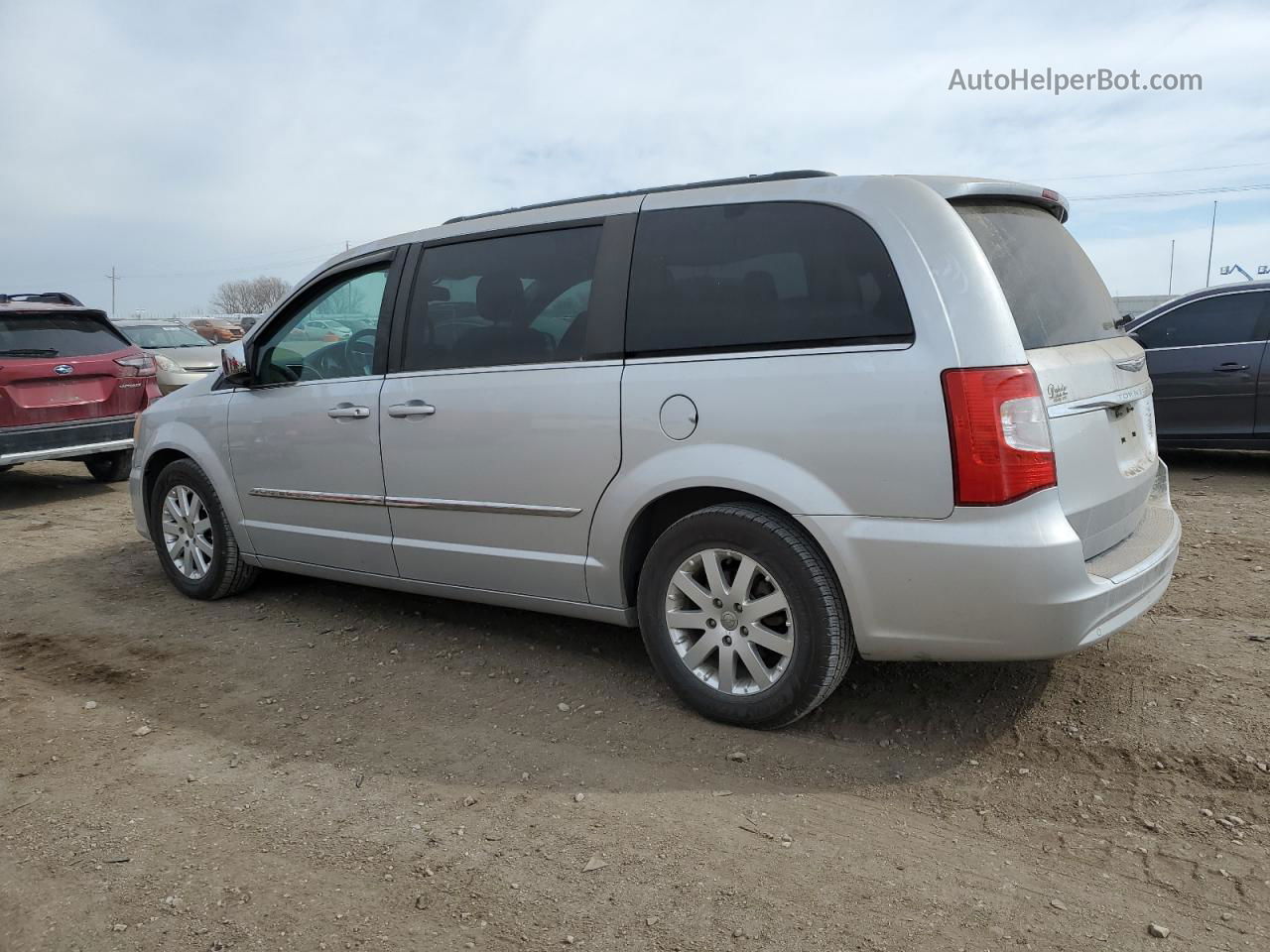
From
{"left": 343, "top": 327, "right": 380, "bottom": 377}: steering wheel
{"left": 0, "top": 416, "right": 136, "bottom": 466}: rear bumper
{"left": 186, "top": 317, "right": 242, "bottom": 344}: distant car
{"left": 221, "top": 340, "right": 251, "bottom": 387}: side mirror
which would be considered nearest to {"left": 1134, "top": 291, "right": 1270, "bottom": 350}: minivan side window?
{"left": 343, "top": 327, "right": 380, "bottom": 377}: steering wheel

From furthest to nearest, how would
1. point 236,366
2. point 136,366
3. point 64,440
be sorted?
point 136,366, point 64,440, point 236,366

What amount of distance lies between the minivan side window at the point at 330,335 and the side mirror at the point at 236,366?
82 mm

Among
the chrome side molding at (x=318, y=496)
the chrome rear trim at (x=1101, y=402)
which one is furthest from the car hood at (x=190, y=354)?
the chrome rear trim at (x=1101, y=402)

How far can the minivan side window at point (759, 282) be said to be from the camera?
323 cm

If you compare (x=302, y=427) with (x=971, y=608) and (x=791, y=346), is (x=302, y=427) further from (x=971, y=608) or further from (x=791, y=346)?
(x=971, y=608)

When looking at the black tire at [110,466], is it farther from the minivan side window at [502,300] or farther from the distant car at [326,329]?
the minivan side window at [502,300]

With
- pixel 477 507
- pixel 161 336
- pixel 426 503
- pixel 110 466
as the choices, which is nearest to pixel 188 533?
pixel 426 503

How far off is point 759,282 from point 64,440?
7.59 metres

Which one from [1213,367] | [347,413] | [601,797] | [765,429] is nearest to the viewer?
[601,797]

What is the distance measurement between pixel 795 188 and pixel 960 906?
2243 millimetres

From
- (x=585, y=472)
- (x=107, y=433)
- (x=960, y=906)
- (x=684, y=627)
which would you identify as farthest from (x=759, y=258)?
(x=107, y=433)

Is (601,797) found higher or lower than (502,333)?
lower

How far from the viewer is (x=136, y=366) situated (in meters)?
9.47

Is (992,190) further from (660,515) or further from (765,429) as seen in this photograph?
(660,515)
